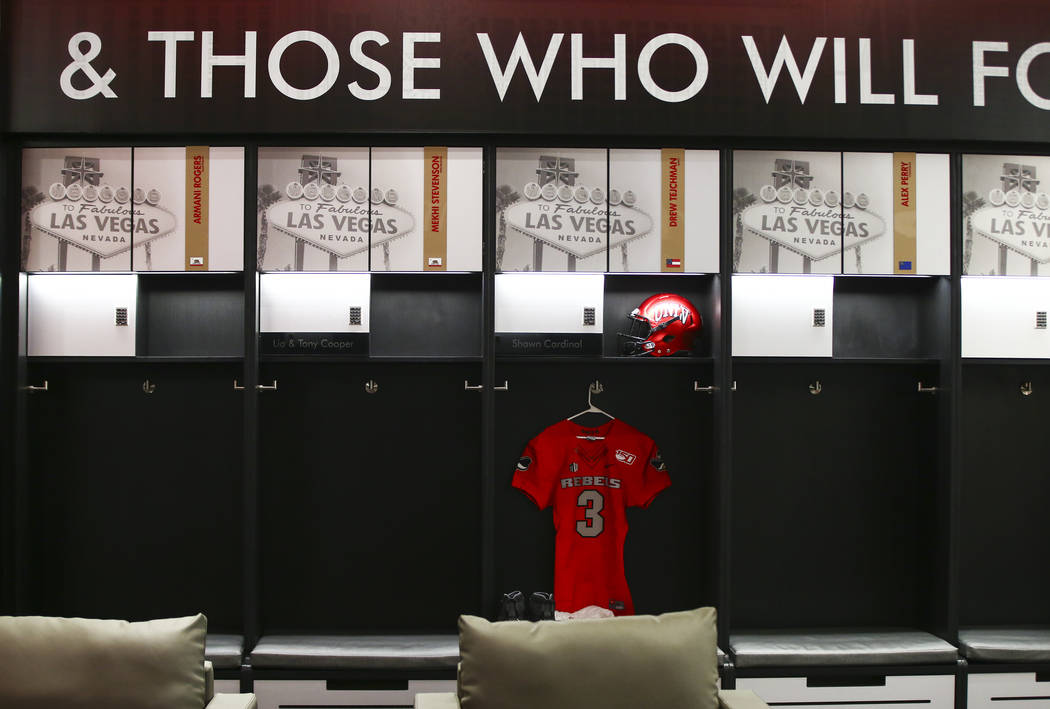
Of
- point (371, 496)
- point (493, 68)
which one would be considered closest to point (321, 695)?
point (371, 496)

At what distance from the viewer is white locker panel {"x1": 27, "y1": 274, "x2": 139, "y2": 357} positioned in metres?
3.30

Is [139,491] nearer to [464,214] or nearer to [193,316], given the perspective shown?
[193,316]

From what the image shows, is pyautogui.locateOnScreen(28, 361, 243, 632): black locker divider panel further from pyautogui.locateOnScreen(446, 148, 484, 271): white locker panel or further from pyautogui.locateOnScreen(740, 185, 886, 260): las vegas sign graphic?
pyautogui.locateOnScreen(740, 185, 886, 260): las vegas sign graphic

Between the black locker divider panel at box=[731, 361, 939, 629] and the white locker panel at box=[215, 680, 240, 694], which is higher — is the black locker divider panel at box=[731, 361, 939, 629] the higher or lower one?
the higher one

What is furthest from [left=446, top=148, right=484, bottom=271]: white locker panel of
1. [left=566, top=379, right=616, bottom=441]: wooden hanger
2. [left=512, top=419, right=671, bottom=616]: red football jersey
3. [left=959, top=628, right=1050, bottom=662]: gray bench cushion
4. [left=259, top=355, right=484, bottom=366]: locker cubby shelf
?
[left=959, top=628, right=1050, bottom=662]: gray bench cushion

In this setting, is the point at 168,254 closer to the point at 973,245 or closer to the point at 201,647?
the point at 201,647

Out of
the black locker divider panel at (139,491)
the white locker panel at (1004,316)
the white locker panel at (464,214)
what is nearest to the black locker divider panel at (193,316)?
the black locker divider panel at (139,491)

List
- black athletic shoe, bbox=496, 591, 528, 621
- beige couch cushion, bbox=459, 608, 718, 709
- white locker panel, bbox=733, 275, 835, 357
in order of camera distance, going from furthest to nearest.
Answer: white locker panel, bbox=733, 275, 835, 357 → black athletic shoe, bbox=496, 591, 528, 621 → beige couch cushion, bbox=459, 608, 718, 709

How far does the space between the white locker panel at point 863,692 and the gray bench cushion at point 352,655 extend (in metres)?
1.26

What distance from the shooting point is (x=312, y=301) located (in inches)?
133

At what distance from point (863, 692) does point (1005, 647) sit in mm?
649

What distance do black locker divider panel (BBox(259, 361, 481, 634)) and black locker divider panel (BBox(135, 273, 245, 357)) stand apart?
314 millimetres

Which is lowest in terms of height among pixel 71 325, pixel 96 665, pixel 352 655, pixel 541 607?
pixel 352 655

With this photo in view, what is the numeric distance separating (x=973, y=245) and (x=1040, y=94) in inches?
28.9
